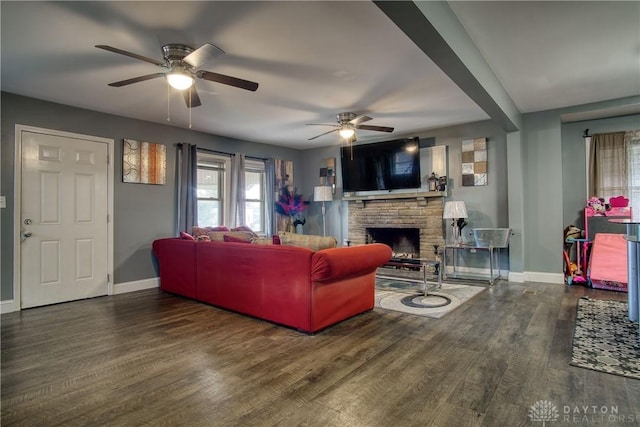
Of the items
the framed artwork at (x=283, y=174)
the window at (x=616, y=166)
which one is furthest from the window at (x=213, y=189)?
the window at (x=616, y=166)

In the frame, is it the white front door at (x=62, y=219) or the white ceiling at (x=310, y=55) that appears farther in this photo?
the white front door at (x=62, y=219)

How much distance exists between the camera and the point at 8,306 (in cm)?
390

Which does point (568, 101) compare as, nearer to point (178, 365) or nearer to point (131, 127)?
point (178, 365)

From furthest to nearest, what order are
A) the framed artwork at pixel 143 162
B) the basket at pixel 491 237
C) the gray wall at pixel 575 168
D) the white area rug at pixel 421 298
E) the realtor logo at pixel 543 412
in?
1. the gray wall at pixel 575 168
2. the basket at pixel 491 237
3. the framed artwork at pixel 143 162
4. the white area rug at pixel 421 298
5. the realtor logo at pixel 543 412

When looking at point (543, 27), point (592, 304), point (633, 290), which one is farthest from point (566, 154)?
point (543, 27)

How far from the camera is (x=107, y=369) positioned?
2.37 m

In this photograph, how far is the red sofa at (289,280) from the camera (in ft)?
9.78

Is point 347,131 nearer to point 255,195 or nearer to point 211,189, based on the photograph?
point 211,189

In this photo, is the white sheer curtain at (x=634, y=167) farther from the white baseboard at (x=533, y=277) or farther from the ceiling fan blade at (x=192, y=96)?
the ceiling fan blade at (x=192, y=96)

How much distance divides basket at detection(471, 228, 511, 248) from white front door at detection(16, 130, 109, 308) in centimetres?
554

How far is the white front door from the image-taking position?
4.07m

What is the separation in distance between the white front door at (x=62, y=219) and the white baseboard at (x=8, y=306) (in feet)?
0.31

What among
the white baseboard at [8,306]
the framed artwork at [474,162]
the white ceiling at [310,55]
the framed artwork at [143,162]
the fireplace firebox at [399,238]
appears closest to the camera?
the white ceiling at [310,55]

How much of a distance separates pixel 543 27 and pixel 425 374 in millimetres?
2848
